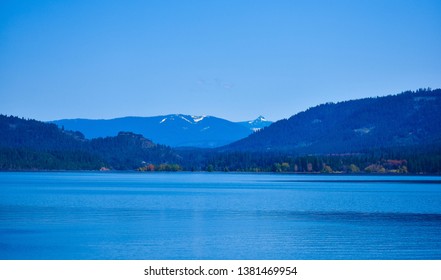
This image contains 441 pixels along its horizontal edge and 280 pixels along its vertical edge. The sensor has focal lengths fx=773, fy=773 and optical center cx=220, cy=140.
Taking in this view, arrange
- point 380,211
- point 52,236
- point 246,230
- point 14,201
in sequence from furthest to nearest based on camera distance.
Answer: point 14,201 < point 380,211 < point 246,230 < point 52,236

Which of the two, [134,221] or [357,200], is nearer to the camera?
[134,221]

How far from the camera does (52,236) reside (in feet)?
160

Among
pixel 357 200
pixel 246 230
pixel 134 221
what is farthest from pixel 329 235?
pixel 357 200
